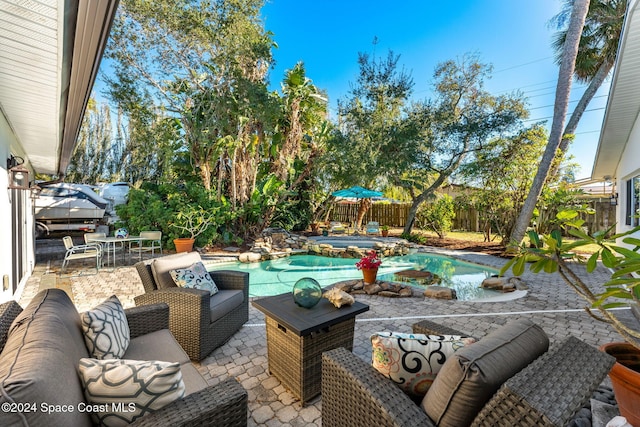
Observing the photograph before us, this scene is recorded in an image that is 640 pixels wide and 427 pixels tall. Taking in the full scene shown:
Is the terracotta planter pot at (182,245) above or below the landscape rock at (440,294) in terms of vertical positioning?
above

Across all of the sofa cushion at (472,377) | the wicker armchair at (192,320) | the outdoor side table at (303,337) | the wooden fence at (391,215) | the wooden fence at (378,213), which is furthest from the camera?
the wooden fence at (378,213)

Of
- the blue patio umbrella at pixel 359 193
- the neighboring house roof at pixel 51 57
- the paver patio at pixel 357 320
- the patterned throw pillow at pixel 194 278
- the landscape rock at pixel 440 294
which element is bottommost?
the paver patio at pixel 357 320

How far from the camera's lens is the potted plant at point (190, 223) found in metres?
9.59

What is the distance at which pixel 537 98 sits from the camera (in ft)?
41.4

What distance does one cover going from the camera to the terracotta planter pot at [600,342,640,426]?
194 centimetres

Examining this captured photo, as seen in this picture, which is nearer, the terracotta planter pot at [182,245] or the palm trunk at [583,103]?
the terracotta planter pot at [182,245]

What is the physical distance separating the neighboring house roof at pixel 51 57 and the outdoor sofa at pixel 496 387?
8.96 ft

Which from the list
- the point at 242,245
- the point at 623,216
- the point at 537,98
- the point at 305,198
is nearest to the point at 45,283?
the point at 242,245

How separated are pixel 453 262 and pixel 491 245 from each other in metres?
3.33

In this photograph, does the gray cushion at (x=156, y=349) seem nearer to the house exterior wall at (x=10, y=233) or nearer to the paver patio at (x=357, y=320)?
the paver patio at (x=357, y=320)

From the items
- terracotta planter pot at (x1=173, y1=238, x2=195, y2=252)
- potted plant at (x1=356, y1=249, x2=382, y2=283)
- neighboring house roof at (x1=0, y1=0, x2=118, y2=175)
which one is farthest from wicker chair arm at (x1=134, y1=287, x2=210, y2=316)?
terracotta planter pot at (x1=173, y1=238, x2=195, y2=252)

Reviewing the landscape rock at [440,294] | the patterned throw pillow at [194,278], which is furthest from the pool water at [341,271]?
the patterned throw pillow at [194,278]

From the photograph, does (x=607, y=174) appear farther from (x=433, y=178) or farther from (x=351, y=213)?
(x=351, y=213)

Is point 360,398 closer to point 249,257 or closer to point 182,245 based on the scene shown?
point 249,257
